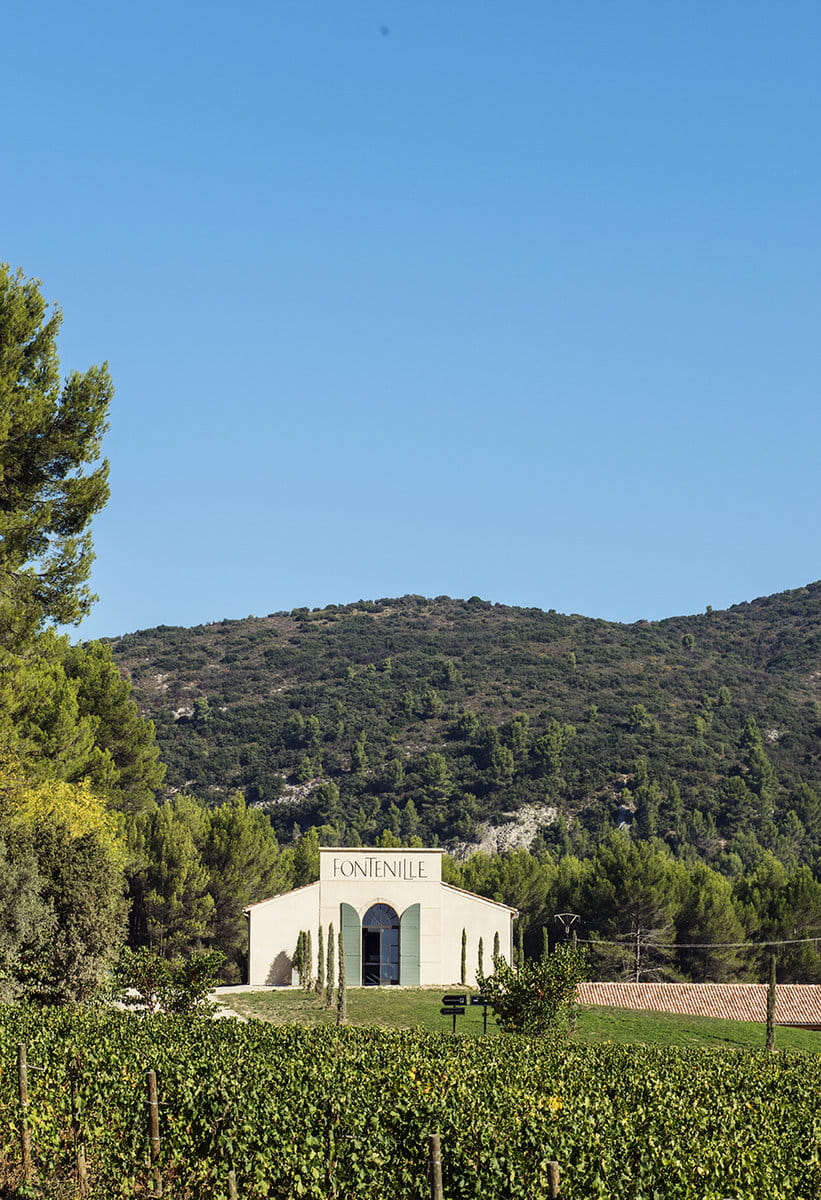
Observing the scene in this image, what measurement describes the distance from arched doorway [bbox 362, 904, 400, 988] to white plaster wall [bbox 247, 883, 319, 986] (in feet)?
6.19

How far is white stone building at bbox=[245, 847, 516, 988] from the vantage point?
44688mm

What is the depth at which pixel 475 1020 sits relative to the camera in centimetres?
3562

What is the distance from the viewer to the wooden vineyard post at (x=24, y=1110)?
1304cm

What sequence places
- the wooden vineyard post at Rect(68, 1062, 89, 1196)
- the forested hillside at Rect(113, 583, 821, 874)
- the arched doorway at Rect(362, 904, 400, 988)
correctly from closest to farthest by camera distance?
the wooden vineyard post at Rect(68, 1062, 89, 1196), the arched doorway at Rect(362, 904, 400, 988), the forested hillside at Rect(113, 583, 821, 874)

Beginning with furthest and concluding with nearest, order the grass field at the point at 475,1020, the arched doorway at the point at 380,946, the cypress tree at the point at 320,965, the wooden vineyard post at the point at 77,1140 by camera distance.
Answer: the arched doorway at the point at 380,946, the cypress tree at the point at 320,965, the grass field at the point at 475,1020, the wooden vineyard post at the point at 77,1140

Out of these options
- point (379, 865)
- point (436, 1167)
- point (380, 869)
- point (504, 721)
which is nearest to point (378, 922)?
point (380, 869)

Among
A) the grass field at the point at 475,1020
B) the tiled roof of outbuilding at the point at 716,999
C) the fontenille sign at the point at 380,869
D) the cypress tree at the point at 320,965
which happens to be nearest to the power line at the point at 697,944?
the tiled roof of outbuilding at the point at 716,999

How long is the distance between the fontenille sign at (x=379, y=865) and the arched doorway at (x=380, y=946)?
3.83 ft

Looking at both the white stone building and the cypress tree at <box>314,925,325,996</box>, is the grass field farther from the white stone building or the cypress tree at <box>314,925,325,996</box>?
the white stone building

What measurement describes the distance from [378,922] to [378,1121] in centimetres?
3428

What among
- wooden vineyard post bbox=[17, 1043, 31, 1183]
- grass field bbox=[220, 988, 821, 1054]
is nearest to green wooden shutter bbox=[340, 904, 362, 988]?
grass field bbox=[220, 988, 821, 1054]

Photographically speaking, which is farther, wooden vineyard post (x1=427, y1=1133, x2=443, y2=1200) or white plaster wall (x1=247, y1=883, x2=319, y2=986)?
white plaster wall (x1=247, y1=883, x2=319, y2=986)

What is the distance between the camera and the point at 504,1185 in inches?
403

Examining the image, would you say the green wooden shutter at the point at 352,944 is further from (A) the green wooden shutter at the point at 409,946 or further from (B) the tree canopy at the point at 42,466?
(B) the tree canopy at the point at 42,466
